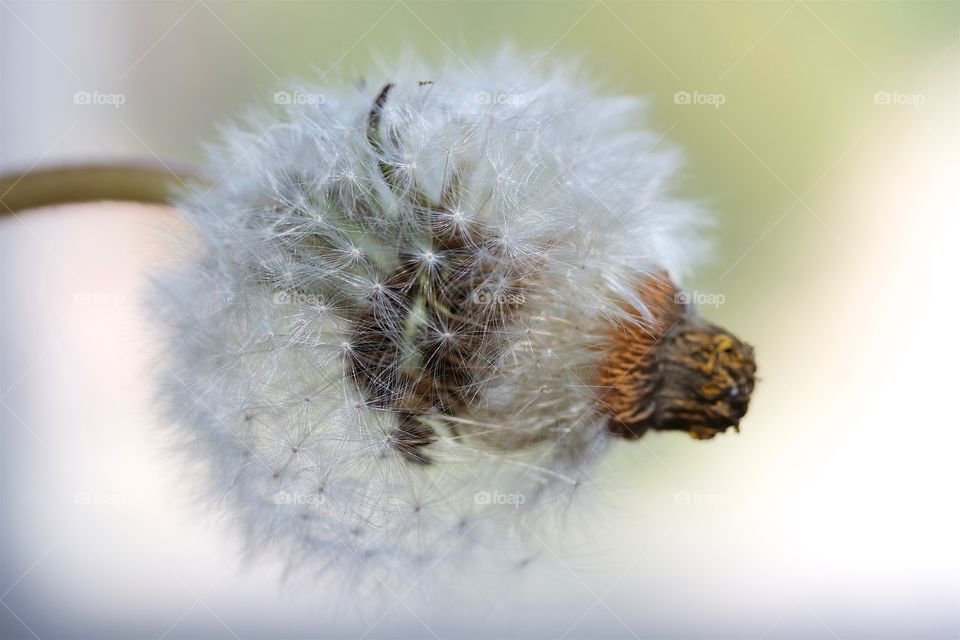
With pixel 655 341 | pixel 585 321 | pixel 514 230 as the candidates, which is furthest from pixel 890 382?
pixel 514 230

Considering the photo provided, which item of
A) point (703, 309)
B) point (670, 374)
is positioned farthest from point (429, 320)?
point (703, 309)

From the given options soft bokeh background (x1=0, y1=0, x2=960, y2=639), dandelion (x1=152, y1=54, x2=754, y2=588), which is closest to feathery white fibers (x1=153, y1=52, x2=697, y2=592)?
dandelion (x1=152, y1=54, x2=754, y2=588)

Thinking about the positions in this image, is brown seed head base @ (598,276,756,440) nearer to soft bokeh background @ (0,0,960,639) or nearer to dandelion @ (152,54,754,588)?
dandelion @ (152,54,754,588)

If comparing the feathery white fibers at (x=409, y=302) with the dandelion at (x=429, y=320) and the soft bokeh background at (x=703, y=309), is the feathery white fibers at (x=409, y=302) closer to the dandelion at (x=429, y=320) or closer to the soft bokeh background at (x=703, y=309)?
the dandelion at (x=429, y=320)

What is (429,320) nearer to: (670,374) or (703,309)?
(670,374)

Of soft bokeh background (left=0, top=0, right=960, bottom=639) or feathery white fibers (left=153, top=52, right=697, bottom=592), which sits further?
soft bokeh background (left=0, top=0, right=960, bottom=639)

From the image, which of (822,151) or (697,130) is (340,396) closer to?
(697,130)

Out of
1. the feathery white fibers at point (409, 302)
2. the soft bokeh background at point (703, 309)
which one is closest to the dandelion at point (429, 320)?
the feathery white fibers at point (409, 302)
